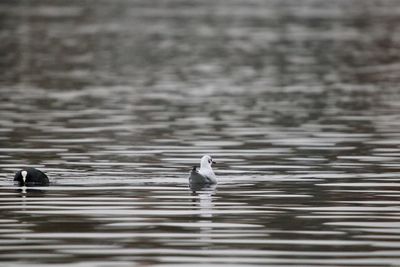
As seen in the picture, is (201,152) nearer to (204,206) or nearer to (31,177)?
(31,177)

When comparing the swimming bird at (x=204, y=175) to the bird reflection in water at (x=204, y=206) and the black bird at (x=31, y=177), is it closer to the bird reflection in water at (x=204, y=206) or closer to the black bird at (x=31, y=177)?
the bird reflection in water at (x=204, y=206)

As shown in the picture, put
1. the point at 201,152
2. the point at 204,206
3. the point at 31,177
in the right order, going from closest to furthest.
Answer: the point at 204,206
the point at 31,177
the point at 201,152

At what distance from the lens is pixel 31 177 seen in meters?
25.4

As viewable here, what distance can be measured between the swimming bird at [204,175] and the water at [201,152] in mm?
310

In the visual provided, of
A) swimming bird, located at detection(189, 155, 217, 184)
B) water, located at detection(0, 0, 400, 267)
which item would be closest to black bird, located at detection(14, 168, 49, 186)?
water, located at detection(0, 0, 400, 267)

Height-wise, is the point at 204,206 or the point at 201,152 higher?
the point at 201,152

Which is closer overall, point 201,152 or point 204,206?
point 204,206

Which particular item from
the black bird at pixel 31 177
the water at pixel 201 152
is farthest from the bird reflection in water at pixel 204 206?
the black bird at pixel 31 177

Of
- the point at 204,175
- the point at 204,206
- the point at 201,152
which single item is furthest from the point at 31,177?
the point at 201,152

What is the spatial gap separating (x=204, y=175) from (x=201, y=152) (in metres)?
6.27

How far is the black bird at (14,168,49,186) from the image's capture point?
83.0ft

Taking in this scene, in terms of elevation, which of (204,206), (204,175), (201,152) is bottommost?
(204,206)

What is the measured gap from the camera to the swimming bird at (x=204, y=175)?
82.8ft

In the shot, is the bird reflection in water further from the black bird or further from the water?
the black bird
